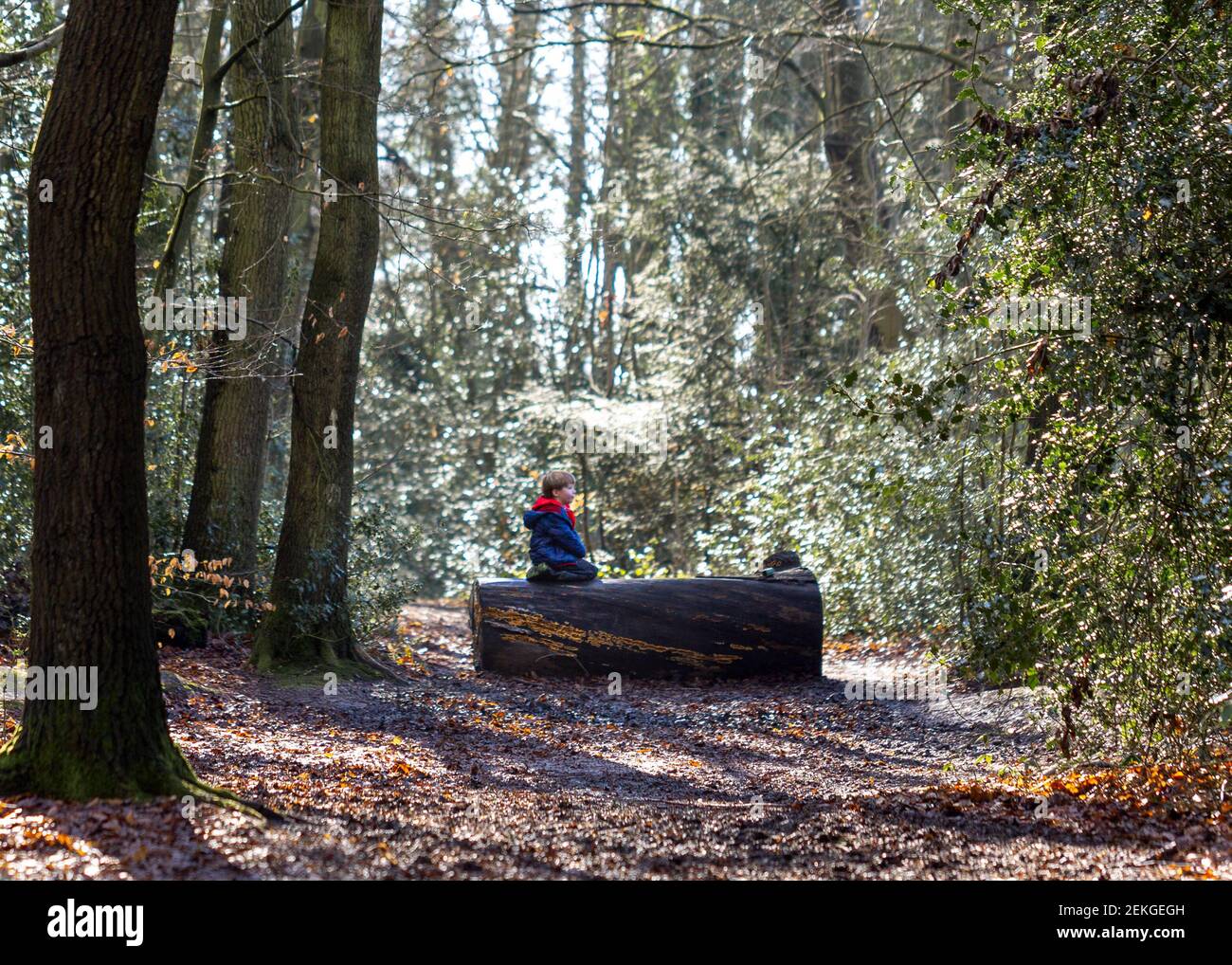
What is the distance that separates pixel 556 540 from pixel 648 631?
126 cm

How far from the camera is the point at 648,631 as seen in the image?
12.0m

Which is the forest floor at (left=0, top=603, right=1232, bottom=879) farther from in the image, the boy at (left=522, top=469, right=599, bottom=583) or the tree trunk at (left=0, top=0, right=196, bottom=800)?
the boy at (left=522, top=469, right=599, bottom=583)

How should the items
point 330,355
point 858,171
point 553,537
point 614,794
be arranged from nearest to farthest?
point 614,794
point 330,355
point 553,537
point 858,171

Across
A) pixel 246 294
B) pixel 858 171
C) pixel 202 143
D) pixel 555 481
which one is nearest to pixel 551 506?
pixel 555 481

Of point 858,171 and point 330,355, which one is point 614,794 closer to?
point 330,355

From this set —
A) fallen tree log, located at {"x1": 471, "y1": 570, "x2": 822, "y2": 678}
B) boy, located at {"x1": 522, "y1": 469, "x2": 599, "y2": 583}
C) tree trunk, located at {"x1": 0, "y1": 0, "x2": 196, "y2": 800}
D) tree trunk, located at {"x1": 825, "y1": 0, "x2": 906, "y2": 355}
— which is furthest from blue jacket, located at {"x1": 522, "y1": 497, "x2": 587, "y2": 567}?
tree trunk, located at {"x1": 0, "y1": 0, "x2": 196, "y2": 800}

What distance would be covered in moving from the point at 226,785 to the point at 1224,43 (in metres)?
6.45

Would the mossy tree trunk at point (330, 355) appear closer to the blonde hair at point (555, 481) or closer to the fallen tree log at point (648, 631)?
the fallen tree log at point (648, 631)

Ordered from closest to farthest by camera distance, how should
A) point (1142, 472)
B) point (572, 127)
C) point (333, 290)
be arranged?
point (1142, 472), point (333, 290), point (572, 127)

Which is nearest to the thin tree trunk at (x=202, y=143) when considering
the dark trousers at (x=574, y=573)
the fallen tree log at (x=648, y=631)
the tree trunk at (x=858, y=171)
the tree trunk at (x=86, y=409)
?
the fallen tree log at (x=648, y=631)

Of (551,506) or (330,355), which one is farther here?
(551,506)

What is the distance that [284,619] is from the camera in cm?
1117
